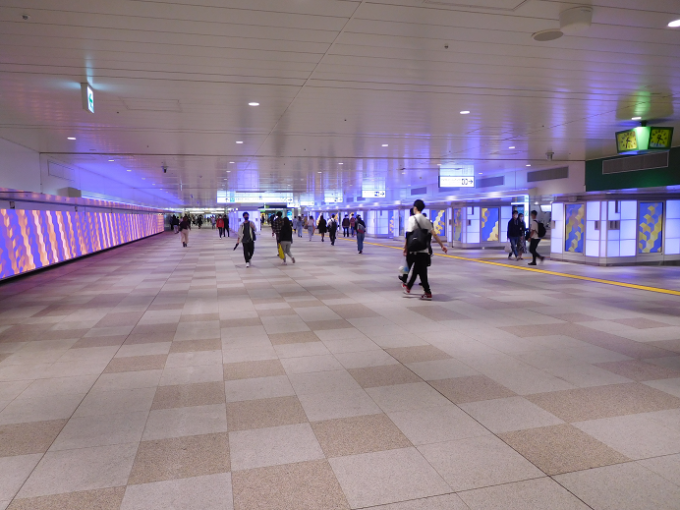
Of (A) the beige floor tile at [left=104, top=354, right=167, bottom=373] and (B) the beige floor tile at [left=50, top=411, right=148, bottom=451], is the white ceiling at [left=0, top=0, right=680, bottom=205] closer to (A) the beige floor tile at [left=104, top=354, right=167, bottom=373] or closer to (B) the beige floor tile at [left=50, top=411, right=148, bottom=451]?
(A) the beige floor tile at [left=104, top=354, right=167, bottom=373]

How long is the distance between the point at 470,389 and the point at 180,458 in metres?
2.78

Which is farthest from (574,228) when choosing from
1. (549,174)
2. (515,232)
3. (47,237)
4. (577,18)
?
(47,237)

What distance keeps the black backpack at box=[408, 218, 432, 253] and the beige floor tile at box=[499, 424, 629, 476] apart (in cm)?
595

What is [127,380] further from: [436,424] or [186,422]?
[436,424]

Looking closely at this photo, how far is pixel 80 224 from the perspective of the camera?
69.4 ft

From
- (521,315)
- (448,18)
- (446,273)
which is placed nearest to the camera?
(448,18)

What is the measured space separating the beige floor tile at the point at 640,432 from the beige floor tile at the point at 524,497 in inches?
32.0

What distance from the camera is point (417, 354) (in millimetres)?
6094

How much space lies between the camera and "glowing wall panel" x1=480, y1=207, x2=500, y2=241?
27.9m

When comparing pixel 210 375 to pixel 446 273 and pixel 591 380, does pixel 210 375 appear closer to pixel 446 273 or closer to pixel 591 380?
pixel 591 380

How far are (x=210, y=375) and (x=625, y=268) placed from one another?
50.3 feet

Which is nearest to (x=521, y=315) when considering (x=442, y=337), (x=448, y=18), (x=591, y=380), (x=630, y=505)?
(x=442, y=337)

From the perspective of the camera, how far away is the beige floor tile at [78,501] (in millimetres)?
2938

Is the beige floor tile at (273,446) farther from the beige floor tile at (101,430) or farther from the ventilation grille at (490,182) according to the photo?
the ventilation grille at (490,182)
